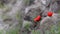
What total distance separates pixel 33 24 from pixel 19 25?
1.16ft

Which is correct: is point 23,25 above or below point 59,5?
below

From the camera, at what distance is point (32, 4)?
398 centimetres

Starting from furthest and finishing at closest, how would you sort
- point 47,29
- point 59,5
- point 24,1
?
point 24,1, point 59,5, point 47,29

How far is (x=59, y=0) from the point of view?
3.78m

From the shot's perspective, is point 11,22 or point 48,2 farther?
point 11,22

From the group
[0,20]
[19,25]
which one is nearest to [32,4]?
[19,25]

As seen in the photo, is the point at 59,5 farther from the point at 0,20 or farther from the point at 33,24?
the point at 0,20

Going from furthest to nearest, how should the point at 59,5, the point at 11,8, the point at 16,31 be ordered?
the point at 11,8 < the point at 59,5 < the point at 16,31

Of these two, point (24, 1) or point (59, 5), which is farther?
point (24, 1)

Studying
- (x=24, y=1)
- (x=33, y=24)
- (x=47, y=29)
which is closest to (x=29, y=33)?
(x=33, y=24)

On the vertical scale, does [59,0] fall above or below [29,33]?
above

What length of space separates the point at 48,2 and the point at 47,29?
0.79 m

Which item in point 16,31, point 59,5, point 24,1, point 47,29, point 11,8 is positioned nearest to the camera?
point 47,29

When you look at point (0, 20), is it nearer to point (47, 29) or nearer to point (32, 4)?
point (32, 4)
